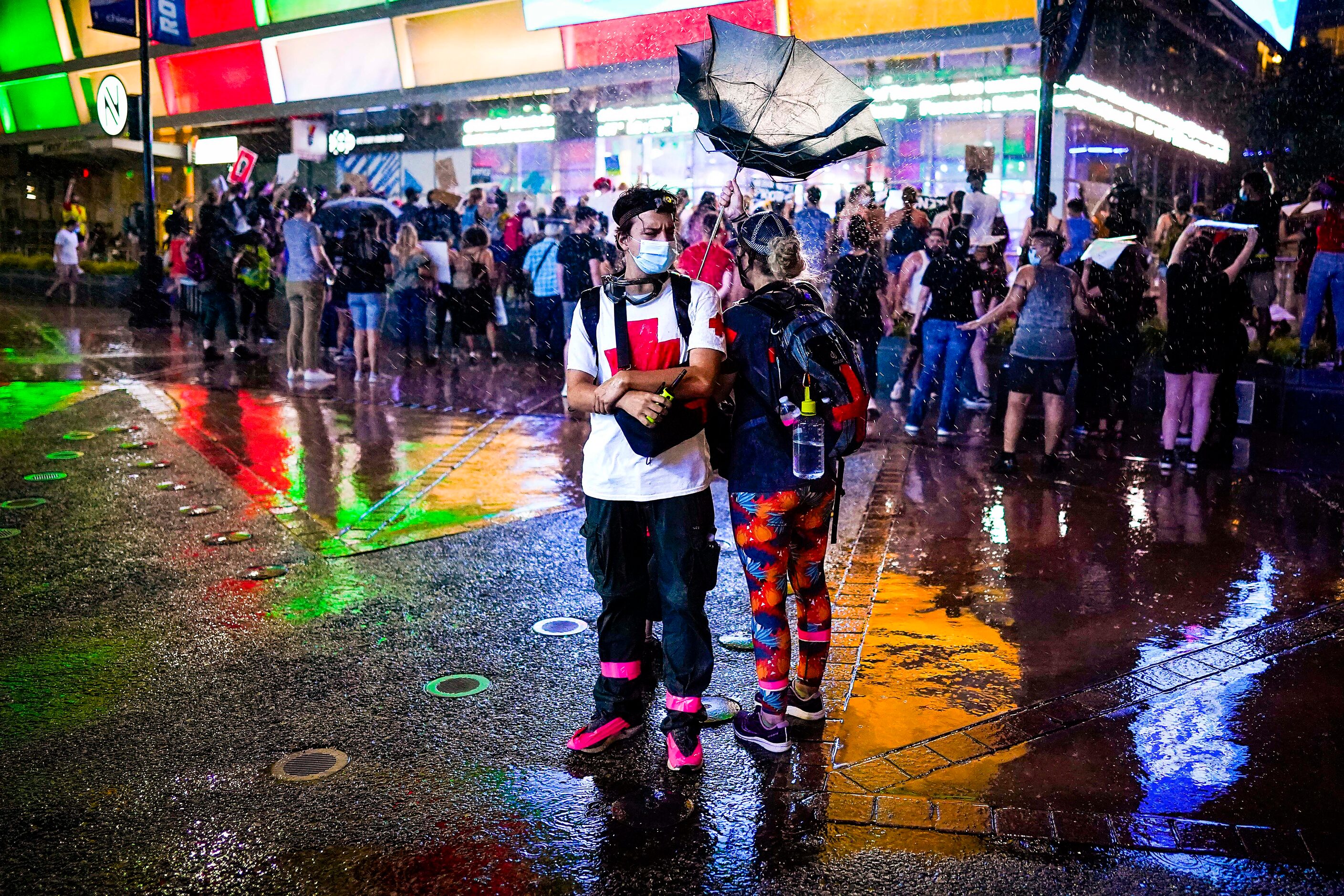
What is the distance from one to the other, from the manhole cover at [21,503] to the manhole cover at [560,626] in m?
4.30

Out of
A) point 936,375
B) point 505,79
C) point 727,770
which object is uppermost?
point 505,79

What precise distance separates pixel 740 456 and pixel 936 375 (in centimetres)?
724

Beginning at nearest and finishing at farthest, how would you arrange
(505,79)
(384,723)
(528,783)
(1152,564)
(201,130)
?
(528,783) → (384,723) → (1152,564) → (505,79) → (201,130)

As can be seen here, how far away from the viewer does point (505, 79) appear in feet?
76.8

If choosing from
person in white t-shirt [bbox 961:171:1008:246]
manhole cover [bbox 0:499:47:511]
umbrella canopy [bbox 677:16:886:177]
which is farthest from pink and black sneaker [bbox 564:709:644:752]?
person in white t-shirt [bbox 961:171:1008:246]

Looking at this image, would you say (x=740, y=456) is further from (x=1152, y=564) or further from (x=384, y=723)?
(x=1152, y=564)

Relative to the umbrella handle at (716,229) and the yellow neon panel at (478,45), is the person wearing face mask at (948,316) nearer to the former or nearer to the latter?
the umbrella handle at (716,229)

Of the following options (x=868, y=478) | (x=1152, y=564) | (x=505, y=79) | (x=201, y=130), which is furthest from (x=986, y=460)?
(x=201, y=130)

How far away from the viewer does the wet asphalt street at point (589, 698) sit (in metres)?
3.44

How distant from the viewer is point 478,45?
23.6 m

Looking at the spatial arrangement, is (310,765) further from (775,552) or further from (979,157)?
(979,157)

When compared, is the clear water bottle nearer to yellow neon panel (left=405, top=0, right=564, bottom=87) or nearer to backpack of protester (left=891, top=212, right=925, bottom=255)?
backpack of protester (left=891, top=212, right=925, bottom=255)

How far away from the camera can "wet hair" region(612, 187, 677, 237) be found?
3.98m

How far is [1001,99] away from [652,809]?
53.7ft
